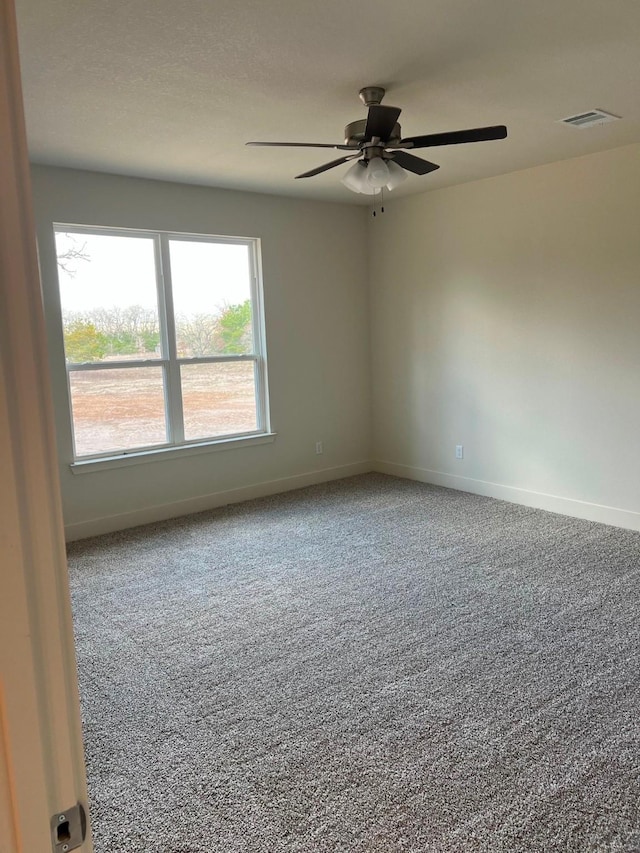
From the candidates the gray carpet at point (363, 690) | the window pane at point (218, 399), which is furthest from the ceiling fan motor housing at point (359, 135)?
the window pane at point (218, 399)

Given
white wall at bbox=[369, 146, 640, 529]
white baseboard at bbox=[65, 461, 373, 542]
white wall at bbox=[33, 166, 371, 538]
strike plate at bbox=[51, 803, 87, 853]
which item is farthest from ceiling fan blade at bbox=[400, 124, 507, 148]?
white baseboard at bbox=[65, 461, 373, 542]

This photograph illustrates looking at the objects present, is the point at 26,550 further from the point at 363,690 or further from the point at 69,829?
the point at 363,690

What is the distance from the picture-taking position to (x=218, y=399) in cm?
521

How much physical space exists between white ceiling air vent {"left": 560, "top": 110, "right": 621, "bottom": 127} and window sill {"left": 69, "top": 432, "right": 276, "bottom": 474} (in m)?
3.26

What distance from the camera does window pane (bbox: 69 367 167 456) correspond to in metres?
4.49

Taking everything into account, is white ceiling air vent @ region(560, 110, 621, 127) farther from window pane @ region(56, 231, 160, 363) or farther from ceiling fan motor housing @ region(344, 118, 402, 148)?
window pane @ region(56, 231, 160, 363)

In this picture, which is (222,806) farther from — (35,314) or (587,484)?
(587,484)

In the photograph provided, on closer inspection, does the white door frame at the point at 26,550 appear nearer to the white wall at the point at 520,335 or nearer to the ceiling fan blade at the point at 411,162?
the ceiling fan blade at the point at 411,162

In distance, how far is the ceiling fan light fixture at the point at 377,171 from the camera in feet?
9.65

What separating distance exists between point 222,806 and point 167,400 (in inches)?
134

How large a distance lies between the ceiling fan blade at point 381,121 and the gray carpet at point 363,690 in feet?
7.71

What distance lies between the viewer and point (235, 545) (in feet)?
14.1

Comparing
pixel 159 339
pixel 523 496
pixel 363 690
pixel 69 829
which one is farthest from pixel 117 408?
pixel 69 829

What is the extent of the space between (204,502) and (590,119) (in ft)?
12.5
